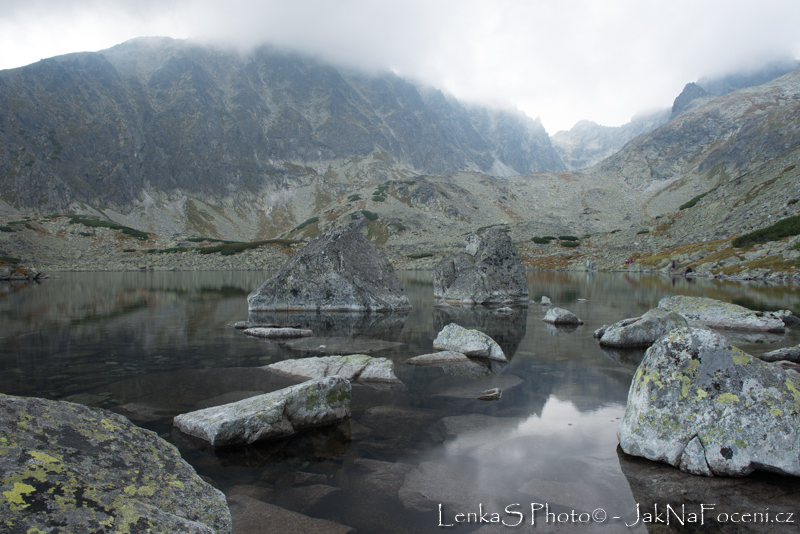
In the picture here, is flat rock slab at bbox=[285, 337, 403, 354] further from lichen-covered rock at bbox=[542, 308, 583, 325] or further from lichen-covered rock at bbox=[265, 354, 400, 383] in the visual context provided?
lichen-covered rock at bbox=[542, 308, 583, 325]

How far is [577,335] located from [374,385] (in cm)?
1353

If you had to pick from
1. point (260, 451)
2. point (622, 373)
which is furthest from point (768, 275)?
point (260, 451)

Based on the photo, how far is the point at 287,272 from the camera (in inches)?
1280

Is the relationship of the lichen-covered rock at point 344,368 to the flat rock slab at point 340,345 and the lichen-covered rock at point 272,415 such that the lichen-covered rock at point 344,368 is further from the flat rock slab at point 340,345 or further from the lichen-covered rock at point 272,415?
the lichen-covered rock at point 272,415

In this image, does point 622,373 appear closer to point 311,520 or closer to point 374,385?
point 374,385

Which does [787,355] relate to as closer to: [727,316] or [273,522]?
[727,316]

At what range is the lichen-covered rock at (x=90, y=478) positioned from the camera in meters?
3.45

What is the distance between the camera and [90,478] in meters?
4.20

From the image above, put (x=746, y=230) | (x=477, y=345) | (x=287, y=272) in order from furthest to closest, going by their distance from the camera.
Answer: (x=746, y=230) → (x=287, y=272) → (x=477, y=345)

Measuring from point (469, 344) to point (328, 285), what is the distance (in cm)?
1692

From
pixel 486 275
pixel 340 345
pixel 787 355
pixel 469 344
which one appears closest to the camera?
pixel 787 355

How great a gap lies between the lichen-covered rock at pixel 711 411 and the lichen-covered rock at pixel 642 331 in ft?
34.9

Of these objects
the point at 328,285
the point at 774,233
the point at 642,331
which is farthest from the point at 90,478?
the point at 774,233

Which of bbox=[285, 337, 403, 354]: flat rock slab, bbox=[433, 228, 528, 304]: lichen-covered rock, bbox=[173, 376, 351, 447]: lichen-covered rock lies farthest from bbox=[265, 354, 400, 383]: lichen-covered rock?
bbox=[433, 228, 528, 304]: lichen-covered rock
